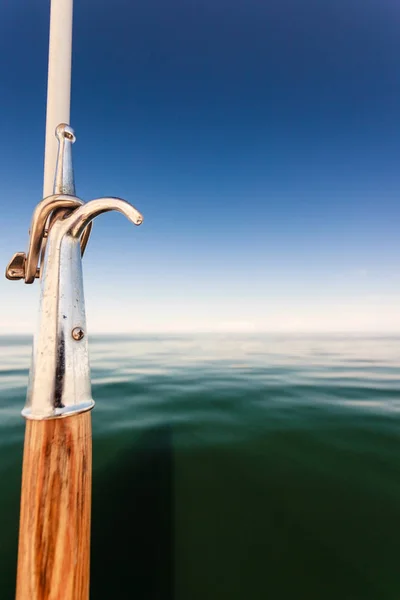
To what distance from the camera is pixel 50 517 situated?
3.10ft

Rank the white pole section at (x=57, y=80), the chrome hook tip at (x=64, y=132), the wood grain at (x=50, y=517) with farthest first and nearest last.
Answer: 1. the white pole section at (x=57, y=80)
2. the chrome hook tip at (x=64, y=132)
3. the wood grain at (x=50, y=517)

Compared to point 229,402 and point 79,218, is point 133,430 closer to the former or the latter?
point 229,402

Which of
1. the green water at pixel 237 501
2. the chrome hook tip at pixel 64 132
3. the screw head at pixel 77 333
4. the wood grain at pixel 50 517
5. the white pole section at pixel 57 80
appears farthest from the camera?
the green water at pixel 237 501

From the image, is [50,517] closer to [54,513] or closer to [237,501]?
[54,513]

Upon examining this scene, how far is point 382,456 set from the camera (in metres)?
3.57

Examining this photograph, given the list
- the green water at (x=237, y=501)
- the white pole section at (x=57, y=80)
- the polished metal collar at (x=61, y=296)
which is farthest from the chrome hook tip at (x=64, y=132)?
the green water at (x=237, y=501)

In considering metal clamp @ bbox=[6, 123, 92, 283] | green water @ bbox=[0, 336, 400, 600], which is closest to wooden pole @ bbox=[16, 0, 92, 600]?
metal clamp @ bbox=[6, 123, 92, 283]

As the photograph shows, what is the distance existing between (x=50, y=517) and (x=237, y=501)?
2.34m

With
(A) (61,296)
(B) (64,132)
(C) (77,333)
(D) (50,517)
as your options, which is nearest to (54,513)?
(D) (50,517)

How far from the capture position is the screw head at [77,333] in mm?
1051

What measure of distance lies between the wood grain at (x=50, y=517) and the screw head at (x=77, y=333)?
29 centimetres

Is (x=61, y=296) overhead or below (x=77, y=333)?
overhead

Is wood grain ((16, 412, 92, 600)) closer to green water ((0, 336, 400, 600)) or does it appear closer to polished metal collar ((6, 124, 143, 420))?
polished metal collar ((6, 124, 143, 420))

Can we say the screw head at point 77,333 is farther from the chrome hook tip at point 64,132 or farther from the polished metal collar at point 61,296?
the chrome hook tip at point 64,132
